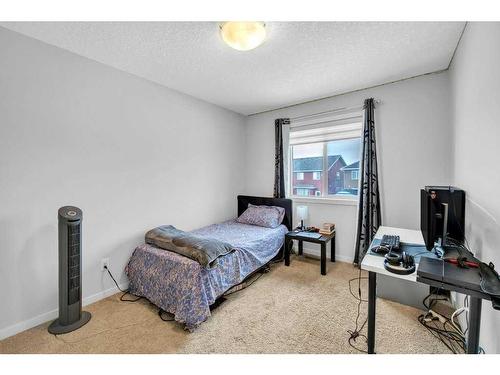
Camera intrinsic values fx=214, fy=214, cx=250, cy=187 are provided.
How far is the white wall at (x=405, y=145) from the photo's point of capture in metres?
2.42

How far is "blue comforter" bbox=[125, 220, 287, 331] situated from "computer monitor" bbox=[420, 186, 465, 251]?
64.3 inches

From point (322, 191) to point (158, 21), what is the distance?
287 centimetres

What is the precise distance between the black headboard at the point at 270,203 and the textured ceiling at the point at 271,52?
1675mm

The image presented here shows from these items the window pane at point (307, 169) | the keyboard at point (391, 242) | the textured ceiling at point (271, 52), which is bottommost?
the keyboard at point (391, 242)

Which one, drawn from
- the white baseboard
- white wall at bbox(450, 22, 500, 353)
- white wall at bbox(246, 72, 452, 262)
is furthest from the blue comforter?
white wall at bbox(450, 22, 500, 353)

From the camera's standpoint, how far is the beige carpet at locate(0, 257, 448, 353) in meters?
1.57

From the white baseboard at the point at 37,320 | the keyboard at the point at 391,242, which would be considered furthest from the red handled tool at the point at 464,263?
the white baseboard at the point at 37,320

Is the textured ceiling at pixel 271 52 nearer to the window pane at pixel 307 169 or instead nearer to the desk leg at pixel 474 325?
the window pane at pixel 307 169

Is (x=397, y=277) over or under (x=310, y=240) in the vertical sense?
over

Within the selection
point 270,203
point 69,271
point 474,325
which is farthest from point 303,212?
point 69,271

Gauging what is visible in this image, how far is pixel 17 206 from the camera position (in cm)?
173

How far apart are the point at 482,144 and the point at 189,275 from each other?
2284mm

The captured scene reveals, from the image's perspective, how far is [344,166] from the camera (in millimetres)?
3201

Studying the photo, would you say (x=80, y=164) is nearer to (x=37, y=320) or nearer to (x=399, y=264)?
(x=37, y=320)
